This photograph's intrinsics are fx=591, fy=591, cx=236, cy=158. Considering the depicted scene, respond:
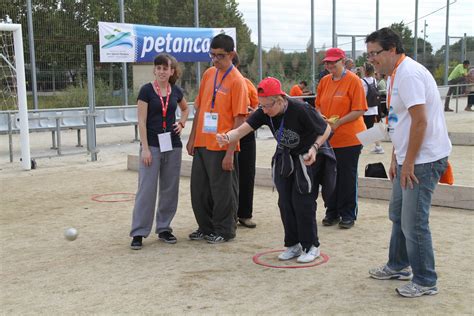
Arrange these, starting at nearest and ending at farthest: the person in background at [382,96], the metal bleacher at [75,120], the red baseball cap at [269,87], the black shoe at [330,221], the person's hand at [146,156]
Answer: the red baseball cap at [269,87] → the person's hand at [146,156] → the black shoe at [330,221] → the person in background at [382,96] → the metal bleacher at [75,120]

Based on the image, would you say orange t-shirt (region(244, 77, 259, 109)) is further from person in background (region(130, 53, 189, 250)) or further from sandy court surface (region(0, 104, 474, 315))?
sandy court surface (region(0, 104, 474, 315))

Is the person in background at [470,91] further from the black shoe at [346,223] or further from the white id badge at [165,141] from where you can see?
the white id badge at [165,141]

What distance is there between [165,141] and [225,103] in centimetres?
68

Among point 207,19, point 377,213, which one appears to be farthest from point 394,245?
point 207,19

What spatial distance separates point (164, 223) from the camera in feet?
19.4

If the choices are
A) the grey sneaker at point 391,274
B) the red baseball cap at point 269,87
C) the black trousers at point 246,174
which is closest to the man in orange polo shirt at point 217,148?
the black trousers at point 246,174

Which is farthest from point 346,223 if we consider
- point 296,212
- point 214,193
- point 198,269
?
point 198,269

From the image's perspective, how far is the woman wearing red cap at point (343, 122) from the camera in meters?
6.09

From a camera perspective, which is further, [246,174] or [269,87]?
[246,174]

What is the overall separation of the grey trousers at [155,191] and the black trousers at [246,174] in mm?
870

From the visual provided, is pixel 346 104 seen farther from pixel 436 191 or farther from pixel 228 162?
pixel 436 191

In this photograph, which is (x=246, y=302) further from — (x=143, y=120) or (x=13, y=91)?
(x=13, y=91)

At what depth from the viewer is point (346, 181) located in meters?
6.24

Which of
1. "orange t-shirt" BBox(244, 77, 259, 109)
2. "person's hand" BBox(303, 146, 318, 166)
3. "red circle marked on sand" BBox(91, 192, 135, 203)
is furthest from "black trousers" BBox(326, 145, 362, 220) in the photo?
"red circle marked on sand" BBox(91, 192, 135, 203)
